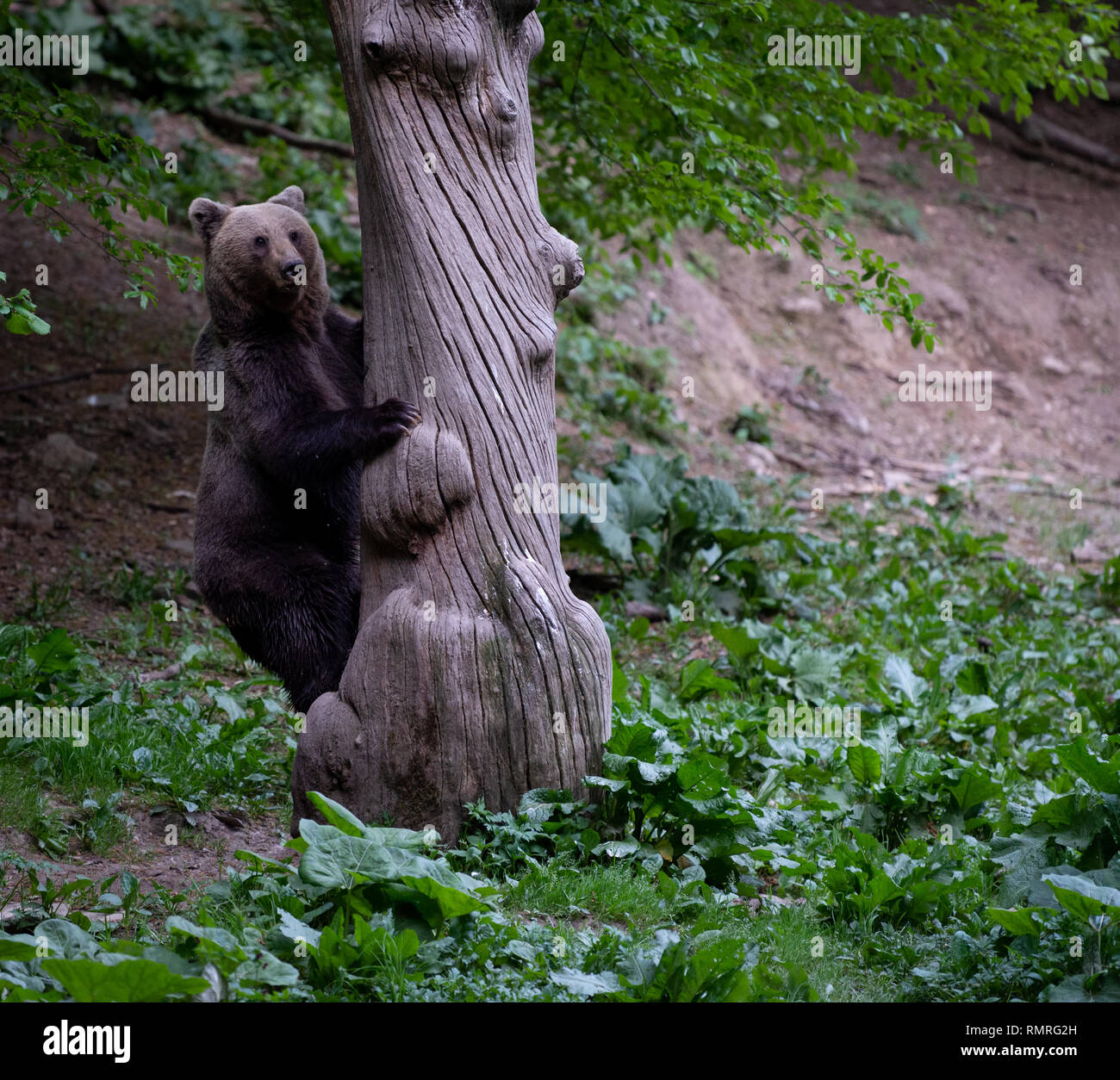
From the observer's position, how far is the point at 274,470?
490 centimetres

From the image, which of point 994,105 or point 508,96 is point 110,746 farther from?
point 994,105

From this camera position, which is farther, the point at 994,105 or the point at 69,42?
the point at 994,105

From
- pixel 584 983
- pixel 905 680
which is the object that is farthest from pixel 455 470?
pixel 905 680

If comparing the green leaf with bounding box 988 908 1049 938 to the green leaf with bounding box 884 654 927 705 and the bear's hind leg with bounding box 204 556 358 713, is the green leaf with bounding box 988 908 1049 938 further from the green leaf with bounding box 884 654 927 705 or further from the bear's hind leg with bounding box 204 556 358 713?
the bear's hind leg with bounding box 204 556 358 713

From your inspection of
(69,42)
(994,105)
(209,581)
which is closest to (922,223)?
(994,105)

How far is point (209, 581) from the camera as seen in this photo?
5.15 meters

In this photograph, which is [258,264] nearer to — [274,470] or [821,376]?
[274,470]

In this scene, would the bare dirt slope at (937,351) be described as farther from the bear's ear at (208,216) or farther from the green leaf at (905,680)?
the bear's ear at (208,216)

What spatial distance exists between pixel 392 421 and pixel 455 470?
351mm

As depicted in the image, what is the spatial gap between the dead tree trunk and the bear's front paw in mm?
51

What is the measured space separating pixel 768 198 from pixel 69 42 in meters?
6.71

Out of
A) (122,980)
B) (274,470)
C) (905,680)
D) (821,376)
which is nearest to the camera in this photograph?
(122,980)

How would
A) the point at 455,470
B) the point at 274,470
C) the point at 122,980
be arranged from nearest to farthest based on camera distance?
the point at 122,980 → the point at 455,470 → the point at 274,470

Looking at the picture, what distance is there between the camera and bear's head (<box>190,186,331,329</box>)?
16.6 ft
